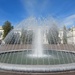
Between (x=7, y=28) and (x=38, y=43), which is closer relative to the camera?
(x=38, y=43)

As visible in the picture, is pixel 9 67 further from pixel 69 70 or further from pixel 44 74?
pixel 69 70

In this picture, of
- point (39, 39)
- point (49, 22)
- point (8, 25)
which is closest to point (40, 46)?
point (39, 39)

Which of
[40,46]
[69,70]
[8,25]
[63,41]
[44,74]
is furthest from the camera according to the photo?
[8,25]

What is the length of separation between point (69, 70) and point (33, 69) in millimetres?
1763

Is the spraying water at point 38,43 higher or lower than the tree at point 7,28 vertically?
lower

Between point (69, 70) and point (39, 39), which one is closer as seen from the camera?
point (69, 70)

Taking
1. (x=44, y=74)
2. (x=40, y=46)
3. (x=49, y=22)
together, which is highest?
(x=49, y=22)

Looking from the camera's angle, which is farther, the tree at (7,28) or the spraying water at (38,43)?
the tree at (7,28)

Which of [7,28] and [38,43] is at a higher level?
[7,28]

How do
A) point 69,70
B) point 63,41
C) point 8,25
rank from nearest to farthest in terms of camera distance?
point 69,70, point 63,41, point 8,25

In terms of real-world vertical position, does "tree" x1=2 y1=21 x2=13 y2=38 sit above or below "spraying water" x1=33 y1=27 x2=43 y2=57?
above

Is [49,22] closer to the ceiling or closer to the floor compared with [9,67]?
closer to the ceiling

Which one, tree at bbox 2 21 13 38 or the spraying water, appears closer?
the spraying water

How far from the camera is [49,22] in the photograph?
1541 centimetres
